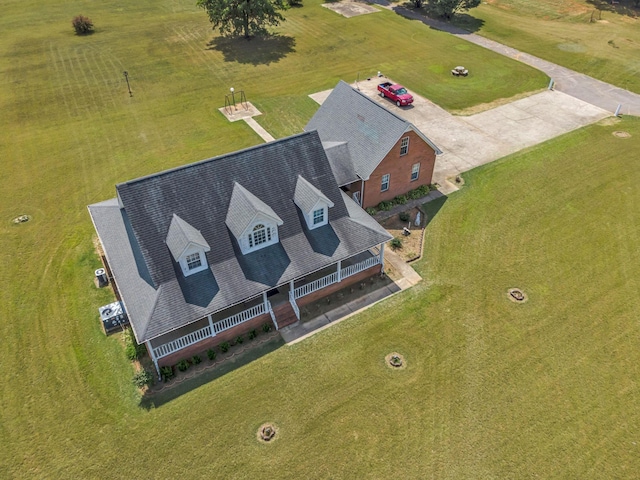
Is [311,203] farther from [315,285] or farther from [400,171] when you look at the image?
[400,171]

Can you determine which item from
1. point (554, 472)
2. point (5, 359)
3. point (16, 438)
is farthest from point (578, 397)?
point (5, 359)

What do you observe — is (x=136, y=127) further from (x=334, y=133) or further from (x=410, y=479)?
(x=410, y=479)

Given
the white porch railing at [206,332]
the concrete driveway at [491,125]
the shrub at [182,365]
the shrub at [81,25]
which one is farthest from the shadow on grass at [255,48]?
the shrub at [182,365]

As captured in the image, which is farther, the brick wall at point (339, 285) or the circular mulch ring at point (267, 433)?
the brick wall at point (339, 285)

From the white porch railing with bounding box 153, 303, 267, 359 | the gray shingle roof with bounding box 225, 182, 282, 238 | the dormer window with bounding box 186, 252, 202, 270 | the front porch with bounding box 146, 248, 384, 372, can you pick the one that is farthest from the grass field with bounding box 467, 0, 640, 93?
the dormer window with bounding box 186, 252, 202, 270

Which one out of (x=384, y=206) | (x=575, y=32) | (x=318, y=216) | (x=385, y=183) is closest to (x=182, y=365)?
(x=318, y=216)

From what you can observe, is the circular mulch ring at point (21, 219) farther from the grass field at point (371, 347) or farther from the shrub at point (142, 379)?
the shrub at point (142, 379)
